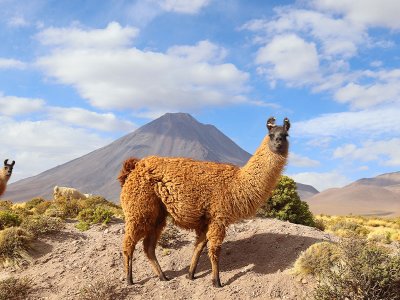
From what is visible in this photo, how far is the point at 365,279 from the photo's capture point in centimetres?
796

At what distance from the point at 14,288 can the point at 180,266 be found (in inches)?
158

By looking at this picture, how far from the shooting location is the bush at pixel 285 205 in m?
16.3

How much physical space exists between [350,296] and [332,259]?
1.51 metres

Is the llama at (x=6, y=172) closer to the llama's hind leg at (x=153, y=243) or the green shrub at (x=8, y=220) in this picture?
the green shrub at (x=8, y=220)

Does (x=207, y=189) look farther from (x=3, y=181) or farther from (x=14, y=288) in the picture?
(x=3, y=181)

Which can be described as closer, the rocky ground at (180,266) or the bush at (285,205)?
the rocky ground at (180,266)

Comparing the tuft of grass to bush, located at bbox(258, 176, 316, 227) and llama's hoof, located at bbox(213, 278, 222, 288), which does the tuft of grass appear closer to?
llama's hoof, located at bbox(213, 278, 222, 288)

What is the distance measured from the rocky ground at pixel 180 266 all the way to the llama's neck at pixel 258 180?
147cm

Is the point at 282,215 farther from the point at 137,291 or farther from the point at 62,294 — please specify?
the point at 62,294

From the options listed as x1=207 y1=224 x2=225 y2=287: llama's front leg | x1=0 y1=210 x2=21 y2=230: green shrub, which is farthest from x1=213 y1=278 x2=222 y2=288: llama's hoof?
x1=0 y1=210 x2=21 y2=230: green shrub

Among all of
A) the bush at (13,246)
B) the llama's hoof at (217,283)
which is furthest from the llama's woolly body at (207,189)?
the bush at (13,246)

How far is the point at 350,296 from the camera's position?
8078 millimetres

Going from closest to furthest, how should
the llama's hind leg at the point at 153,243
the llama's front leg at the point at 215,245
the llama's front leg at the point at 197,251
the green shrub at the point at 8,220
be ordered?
the llama's front leg at the point at 215,245 < the llama's front leg at the point at 197,251 < the llama's hind leg at the point at 153,243 < the green shrub at the point at 8,220

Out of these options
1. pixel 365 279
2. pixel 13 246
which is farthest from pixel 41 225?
pixel 365 279
